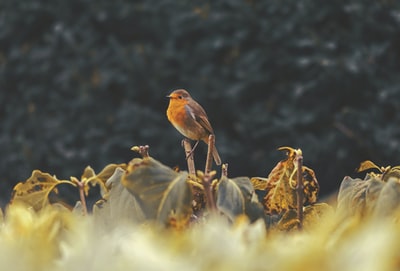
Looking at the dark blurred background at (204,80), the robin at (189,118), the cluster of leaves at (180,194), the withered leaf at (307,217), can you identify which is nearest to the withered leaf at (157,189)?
the cluster of leaves at (180,194)

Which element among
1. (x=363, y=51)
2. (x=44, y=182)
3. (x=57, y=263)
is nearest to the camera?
(x=57, y=263)

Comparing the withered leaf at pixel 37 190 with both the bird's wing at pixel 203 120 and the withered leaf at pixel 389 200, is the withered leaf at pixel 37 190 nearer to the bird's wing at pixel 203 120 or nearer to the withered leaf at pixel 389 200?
the withered leaf at pixel 389 200

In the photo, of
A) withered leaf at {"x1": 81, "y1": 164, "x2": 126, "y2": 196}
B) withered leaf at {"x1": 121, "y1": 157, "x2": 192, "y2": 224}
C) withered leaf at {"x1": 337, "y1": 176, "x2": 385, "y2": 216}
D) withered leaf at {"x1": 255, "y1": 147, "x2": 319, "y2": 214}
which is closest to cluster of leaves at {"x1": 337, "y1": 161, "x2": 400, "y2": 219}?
withered leaf at {"x1": 337, "y1": 176, "x2": 385, "y2": 216}

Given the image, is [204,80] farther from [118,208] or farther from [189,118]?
[118,208]

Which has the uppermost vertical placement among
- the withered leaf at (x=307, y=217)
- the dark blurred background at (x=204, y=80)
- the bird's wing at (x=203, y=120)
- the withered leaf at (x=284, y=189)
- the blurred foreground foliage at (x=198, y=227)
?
the dark blurred background at (x=204, y=80)

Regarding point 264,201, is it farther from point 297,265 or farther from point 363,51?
point 363,51

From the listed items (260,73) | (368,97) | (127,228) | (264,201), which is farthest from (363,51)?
(127,228)
